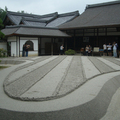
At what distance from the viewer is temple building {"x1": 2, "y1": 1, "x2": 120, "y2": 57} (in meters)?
20.0

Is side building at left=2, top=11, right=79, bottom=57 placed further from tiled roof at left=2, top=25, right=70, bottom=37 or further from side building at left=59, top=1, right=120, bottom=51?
side building at left=59, top=1, right=120, bottom=51

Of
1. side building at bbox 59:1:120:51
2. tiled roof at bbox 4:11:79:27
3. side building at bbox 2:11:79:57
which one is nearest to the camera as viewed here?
side building at bbox 2:11:79:57

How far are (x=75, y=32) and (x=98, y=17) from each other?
362 centimetres

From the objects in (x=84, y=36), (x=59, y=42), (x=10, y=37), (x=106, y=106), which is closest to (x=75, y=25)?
(x=84, y=36)

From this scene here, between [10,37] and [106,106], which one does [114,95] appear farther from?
[10,37]

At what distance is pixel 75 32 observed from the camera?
24.8 m

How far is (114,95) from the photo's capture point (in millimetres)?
6645

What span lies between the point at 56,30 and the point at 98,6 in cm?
781

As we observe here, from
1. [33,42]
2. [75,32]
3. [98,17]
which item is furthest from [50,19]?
[33,42]

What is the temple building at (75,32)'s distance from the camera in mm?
19984

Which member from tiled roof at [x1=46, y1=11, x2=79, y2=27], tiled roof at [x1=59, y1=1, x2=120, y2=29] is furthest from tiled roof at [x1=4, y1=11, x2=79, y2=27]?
tiled roof at [x1=59, y1=1, x2=120, y2=29]

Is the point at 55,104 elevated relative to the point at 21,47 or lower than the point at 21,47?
lower

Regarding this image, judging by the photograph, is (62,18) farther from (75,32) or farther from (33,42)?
(33,42)

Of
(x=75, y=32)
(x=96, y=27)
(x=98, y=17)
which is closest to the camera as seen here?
(x=96, y=27)
